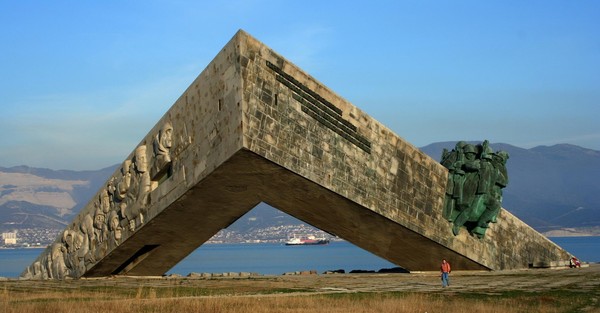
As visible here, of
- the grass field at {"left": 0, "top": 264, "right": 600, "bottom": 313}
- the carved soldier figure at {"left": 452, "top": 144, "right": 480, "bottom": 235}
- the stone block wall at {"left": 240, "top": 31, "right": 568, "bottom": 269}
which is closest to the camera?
the grass field at {"left": 0, "top": 264, "right": 600, "bottom": 313}

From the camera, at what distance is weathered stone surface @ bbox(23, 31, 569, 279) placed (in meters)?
28.8

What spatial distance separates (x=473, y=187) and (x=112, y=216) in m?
15.7

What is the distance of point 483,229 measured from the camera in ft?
122

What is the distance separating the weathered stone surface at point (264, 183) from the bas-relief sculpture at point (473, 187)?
535 millimetres

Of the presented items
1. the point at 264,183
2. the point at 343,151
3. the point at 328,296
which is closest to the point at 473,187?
the point at 343,151

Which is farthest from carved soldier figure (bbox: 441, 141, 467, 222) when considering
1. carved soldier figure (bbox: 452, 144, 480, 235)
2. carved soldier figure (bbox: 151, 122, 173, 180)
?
carved soldier figure (bbox: 151, 122, 173, 180)

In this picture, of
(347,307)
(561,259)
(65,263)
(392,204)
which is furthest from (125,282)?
(561,259)

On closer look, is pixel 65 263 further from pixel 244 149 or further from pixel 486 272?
pixel 486 272

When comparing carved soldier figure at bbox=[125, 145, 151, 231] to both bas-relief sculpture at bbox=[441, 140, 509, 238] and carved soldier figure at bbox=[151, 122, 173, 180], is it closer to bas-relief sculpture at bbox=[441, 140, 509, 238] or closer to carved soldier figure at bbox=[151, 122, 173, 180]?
carved soldier figure at bbox=[151, 122, 173, 180]

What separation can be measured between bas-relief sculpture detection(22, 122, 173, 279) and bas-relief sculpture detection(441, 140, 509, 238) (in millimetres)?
12421

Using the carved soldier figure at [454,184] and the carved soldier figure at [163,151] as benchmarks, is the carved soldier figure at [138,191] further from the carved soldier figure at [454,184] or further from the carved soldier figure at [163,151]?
the carved soldier figure at [454,184]

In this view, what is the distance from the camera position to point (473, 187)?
121ft

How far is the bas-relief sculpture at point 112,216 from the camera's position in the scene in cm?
3378

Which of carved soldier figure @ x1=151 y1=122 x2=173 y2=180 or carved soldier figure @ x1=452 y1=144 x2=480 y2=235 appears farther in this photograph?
carved soldier figure @ x1=452 y1=144 x2=480 y2=235
